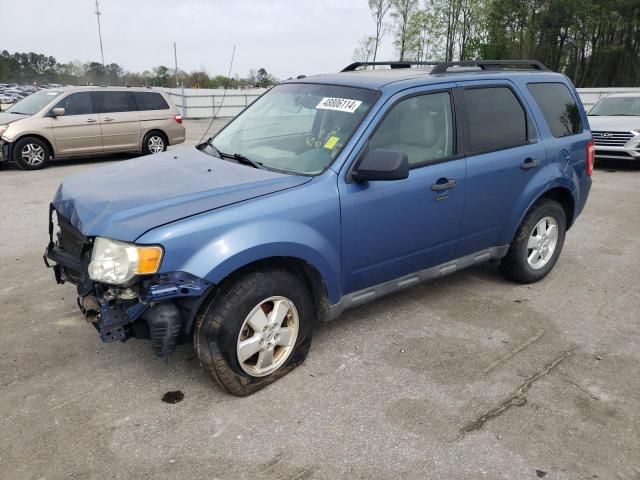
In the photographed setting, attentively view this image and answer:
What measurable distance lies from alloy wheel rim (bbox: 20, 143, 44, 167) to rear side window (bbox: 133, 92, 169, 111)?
95.1 inches

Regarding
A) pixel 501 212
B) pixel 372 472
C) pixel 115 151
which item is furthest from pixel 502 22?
pixel 372 472

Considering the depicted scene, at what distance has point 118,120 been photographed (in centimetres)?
1203

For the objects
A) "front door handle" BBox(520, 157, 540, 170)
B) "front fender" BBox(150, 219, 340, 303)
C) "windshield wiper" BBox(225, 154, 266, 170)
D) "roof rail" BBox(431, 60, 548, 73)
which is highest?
"roof rail" BBox(431, 60, 548, 73)

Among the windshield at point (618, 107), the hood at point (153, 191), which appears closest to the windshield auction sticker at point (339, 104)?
the hood at point (153, 191)

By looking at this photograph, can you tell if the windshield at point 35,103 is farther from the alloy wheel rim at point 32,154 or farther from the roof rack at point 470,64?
the roof rack at point 470,64

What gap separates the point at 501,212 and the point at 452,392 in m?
1.70

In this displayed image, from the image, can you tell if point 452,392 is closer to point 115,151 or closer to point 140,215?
point 140,215

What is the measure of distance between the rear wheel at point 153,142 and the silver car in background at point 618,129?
943cm

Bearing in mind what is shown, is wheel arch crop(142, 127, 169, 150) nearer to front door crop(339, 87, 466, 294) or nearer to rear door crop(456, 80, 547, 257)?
rear door crop(456, 80, 547, 257)

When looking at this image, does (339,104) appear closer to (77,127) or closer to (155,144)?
(77,127)

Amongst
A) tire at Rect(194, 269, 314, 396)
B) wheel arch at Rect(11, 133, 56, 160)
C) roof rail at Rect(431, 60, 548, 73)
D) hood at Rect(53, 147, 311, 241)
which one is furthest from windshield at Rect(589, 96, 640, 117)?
wheel arch at Rect(11, 133, 56, 160)

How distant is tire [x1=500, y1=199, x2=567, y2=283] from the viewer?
471cm

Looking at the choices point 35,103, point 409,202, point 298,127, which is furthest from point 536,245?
point 35,103

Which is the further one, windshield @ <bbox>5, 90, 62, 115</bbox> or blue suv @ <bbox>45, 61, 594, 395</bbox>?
windshield @ <bbox>5, 90, 62, 115</bbox>
